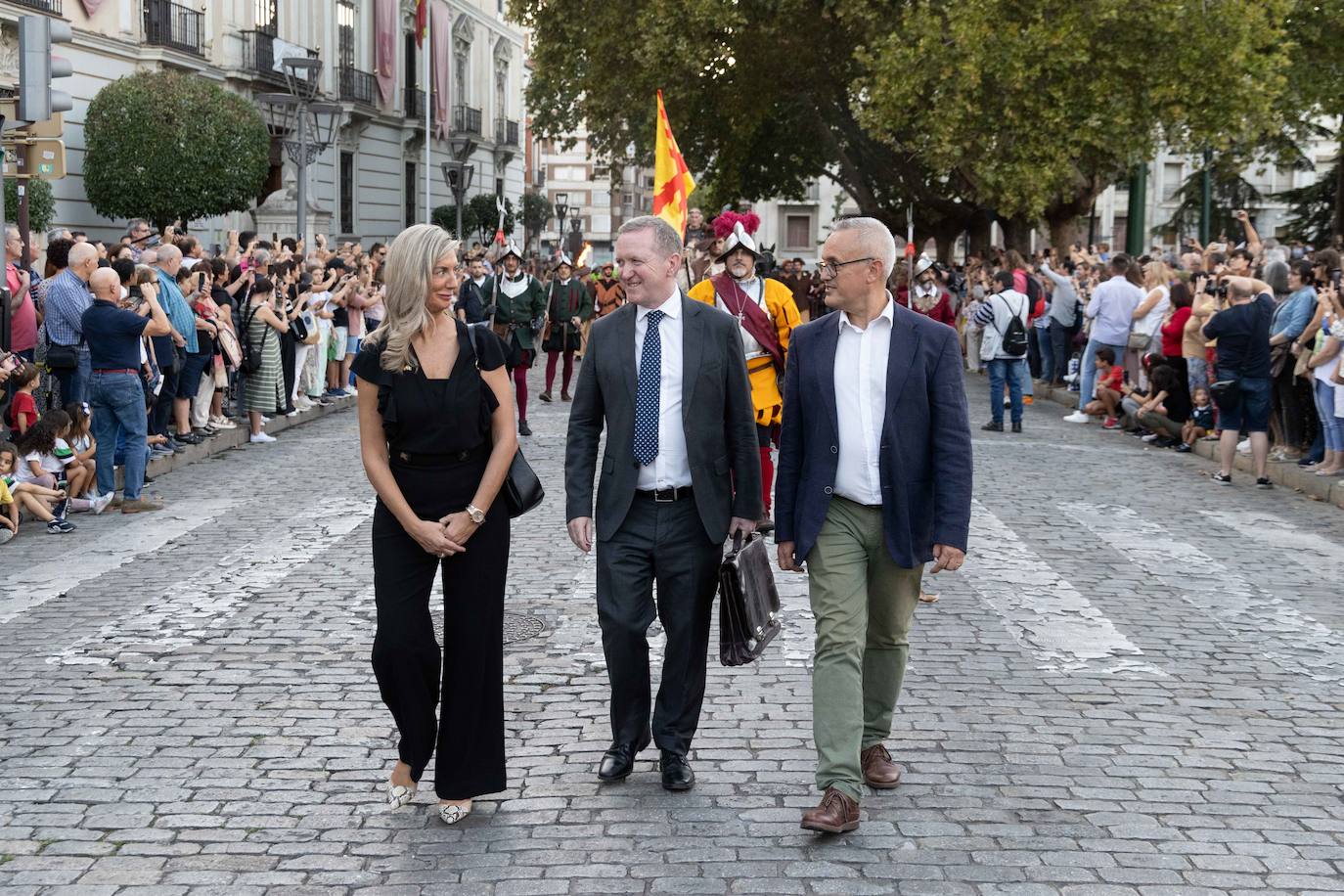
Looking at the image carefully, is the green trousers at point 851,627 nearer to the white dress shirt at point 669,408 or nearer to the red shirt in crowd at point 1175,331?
the white dress shirt at point 669,408

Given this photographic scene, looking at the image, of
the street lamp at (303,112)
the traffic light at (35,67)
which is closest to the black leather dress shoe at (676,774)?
the traffic light at (35,67)

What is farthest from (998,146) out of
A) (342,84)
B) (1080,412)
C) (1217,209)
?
(342,84)

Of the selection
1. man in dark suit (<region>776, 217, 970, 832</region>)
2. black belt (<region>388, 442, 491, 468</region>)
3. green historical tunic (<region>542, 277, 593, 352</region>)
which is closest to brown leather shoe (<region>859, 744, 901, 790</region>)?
man in dark suit (<region>776, 217, 970, 832</region>)

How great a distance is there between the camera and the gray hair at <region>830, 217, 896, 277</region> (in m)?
4.98

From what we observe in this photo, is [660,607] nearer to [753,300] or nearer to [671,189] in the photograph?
[753,300]

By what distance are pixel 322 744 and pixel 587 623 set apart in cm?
217

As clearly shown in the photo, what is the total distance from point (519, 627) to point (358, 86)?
123ft

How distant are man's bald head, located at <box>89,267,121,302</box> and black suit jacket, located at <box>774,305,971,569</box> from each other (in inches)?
292

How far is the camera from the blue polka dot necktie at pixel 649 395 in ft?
17.2

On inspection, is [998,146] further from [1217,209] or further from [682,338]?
[682,338]

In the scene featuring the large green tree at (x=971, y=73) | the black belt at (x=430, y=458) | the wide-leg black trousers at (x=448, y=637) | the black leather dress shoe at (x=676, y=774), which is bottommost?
the black leather dress shoe at (x=676, y=774)

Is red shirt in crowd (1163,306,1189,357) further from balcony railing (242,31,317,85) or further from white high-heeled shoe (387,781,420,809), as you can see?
balcony railing (242,31,317,85)

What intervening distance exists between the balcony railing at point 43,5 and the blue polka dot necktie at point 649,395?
77.8 feet

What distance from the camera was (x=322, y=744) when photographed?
231 inches
